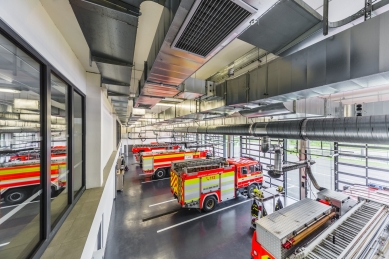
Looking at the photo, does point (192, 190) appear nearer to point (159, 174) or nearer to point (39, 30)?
point (159, 174)

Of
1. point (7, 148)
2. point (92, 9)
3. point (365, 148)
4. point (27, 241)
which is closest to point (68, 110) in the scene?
point (7, 148)

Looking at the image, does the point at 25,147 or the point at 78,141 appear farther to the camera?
the point at 78,141

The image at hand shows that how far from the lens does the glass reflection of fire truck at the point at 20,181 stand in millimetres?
1432

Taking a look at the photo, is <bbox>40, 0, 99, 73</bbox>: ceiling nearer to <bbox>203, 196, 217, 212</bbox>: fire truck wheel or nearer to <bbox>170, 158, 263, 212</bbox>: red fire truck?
<bbox>170, 158, 263, 212</bbox>: red fire truck

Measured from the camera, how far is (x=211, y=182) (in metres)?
6.67

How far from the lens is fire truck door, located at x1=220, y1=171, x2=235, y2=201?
6902mm

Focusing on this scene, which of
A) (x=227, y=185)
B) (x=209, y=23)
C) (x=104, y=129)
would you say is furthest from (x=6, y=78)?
(x=227, y=185)

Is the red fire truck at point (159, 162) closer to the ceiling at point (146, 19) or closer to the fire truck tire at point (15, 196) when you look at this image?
the ceiling at point (146, 19)

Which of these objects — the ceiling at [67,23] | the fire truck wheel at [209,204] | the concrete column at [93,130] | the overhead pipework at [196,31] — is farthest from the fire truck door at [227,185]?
the ceiling at [67,23]

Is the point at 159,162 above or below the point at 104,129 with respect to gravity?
below

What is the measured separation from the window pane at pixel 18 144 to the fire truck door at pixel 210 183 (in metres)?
5.39

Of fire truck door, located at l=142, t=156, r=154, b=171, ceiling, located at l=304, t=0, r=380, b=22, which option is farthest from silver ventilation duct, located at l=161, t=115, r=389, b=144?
fire truck door, located at l=142, t=156, r=154, b=171

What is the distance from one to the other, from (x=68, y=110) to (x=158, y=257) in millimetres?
4479

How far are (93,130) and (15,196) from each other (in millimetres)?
2001
